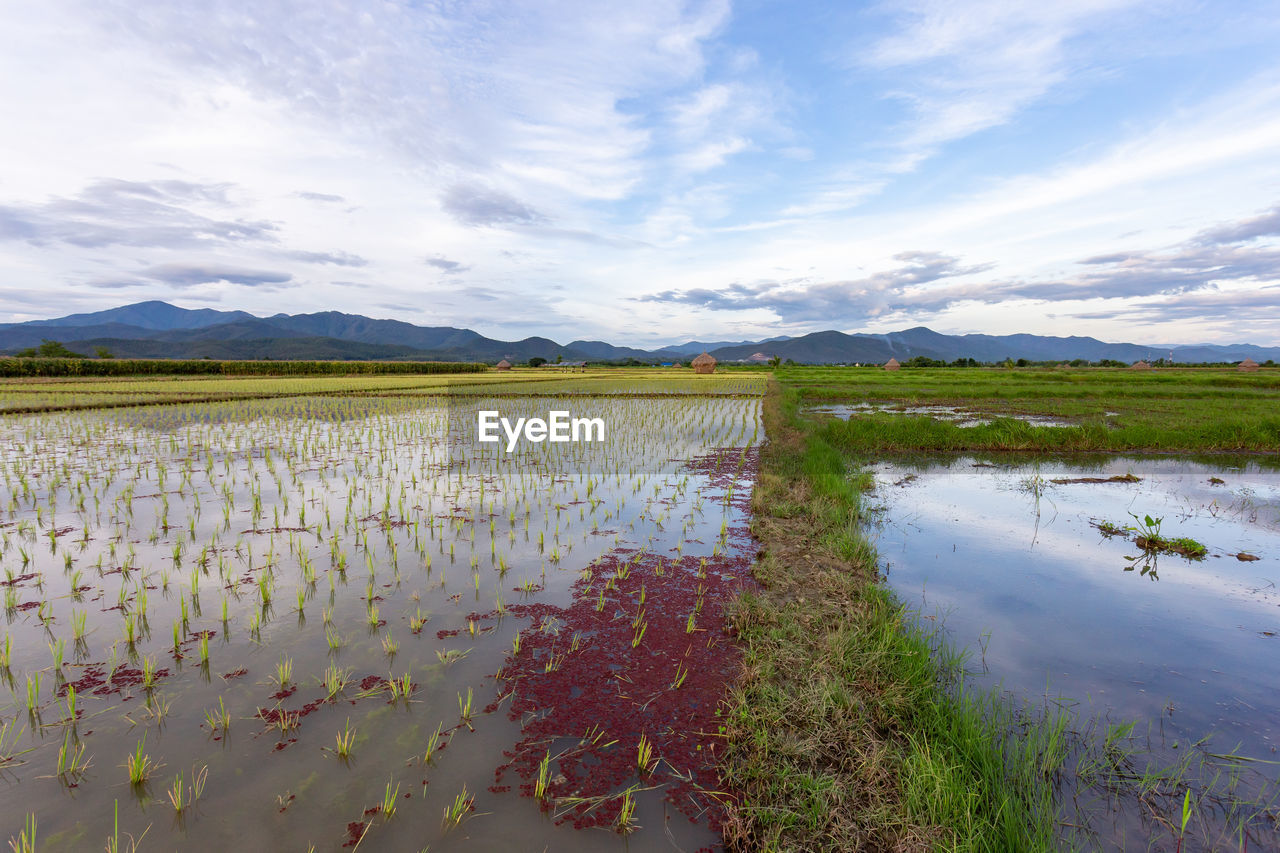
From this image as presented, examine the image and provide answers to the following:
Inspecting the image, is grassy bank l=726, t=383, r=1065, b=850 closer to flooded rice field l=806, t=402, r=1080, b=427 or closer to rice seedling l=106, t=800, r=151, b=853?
rice seedling l=106, t=800, r=151, b=853

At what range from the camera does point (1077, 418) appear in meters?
16.0

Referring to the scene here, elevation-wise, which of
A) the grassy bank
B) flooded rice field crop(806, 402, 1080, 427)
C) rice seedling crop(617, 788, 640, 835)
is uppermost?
flooded rice field crop(806, 402, 1080, 427)

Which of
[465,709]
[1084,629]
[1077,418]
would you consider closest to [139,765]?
[465,709]

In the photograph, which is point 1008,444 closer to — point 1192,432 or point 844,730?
point 1192,432

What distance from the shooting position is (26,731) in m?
2.88

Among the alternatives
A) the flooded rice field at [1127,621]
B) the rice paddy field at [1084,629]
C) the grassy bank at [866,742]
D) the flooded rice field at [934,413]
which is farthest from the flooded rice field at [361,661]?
the flooded rice field at [934,413]

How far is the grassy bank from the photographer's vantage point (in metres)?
2.28

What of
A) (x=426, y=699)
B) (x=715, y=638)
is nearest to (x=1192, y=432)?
(x=715, y=638)

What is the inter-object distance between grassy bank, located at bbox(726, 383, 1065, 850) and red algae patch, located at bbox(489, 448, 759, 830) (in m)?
0.21
